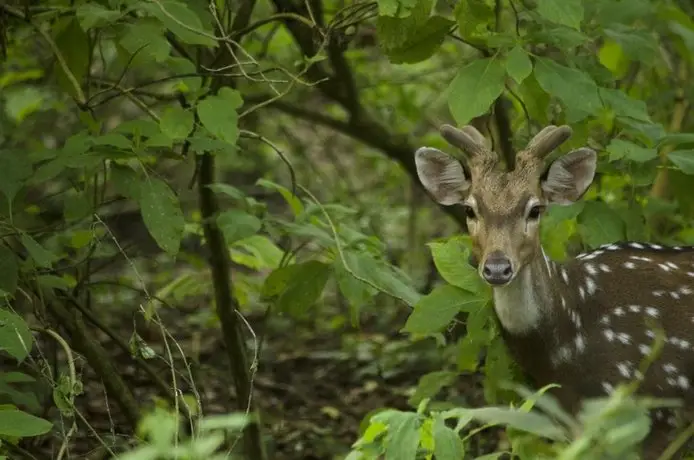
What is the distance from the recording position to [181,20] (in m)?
3.98

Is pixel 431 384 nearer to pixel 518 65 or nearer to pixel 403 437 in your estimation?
pixel 518 65

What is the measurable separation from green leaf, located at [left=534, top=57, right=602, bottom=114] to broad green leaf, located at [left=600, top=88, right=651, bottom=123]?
227 mm

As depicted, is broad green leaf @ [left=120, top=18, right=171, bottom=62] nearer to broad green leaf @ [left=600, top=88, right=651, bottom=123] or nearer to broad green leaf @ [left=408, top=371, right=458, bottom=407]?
broad green leaf @ [left=600, top=88, right=651, bottom=123]

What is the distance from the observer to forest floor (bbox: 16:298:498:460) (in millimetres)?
5926

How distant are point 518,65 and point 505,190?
435 millimetres

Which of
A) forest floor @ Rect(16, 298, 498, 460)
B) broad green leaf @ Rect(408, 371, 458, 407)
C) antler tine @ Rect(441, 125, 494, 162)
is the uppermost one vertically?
antler tine @ Rect(441, 125, 494, 162)

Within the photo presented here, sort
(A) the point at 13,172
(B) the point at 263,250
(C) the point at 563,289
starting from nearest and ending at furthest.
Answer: (A) the point at 13,172
(C) the point at 563,289
(B) the point at 263,250

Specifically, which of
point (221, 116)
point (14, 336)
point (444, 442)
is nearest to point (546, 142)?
point (221, 116)

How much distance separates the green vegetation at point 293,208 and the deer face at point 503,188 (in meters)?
0.14

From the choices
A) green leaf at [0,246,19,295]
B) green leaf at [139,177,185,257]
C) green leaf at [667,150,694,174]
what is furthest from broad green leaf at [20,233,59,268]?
green leaf at [667,150,694,174]

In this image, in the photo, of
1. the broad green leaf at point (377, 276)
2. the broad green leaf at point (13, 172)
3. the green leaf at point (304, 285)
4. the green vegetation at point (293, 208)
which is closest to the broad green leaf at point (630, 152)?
the green vegetation at point (293, 208)

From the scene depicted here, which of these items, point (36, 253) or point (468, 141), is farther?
point (468, 141)

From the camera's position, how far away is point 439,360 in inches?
266

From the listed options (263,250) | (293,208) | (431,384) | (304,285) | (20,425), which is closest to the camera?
(20,425)
